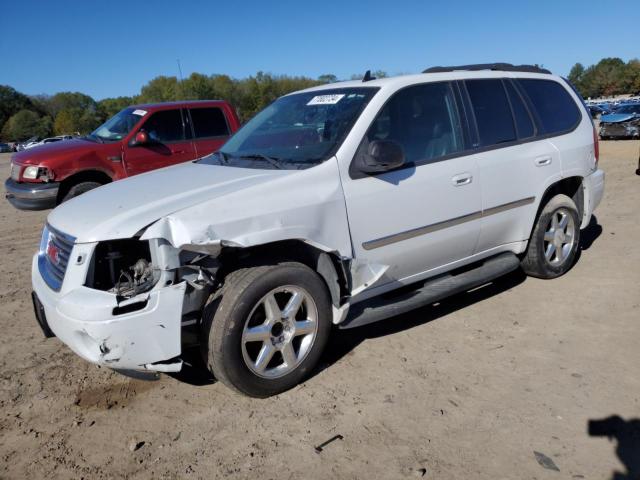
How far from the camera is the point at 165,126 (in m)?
8.41

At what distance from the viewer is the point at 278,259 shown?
10.7ft

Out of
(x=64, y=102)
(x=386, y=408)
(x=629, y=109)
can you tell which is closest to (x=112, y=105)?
(x=64, y=102)

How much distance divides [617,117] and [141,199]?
20760 mm

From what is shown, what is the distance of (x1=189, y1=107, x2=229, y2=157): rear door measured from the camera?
338 inches

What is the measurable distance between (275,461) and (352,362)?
111cm

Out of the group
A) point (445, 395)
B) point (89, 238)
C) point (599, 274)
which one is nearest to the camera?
point (89, 238)

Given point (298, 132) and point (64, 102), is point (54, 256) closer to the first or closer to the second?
point (298, 132)

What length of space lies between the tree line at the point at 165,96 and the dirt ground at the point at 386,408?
74061mm

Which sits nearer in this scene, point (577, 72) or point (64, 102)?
point (64, 102)

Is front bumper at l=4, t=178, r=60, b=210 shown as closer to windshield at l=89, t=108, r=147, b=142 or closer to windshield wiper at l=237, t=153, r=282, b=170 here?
windshield at l=89, t=108, r=147, b=142

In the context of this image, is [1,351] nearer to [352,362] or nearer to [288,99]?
[352,362]

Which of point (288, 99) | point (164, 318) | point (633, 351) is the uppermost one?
point (288, 99)

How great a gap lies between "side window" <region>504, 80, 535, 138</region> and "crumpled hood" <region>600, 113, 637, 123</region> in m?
17.4

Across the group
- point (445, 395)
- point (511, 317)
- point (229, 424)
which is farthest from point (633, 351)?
point (229, 424)
